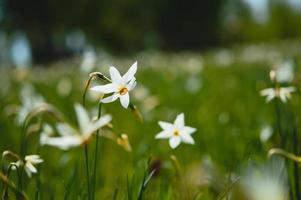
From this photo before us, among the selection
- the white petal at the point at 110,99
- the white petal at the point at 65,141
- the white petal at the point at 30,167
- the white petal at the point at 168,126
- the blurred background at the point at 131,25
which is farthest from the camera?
the blurred background at the point at 131,25

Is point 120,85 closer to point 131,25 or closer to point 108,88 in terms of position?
point 108,88

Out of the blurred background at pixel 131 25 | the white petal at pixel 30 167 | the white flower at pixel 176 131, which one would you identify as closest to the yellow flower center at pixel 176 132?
the white flower at pixel 176 131

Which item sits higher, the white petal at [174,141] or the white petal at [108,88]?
the white petal at [108,88]

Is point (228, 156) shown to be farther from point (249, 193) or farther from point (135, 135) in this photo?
point (249, 193)

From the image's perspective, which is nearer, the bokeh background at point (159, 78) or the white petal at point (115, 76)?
the white petal at point (115, 76)

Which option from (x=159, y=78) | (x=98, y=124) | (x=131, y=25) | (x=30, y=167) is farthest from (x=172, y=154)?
(x=131, y=25)

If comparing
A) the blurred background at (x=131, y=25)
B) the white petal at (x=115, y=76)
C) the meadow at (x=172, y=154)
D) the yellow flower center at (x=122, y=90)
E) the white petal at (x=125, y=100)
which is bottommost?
the meadow at (x=172, y=154)

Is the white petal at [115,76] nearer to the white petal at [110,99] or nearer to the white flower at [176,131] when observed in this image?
the white petal at [110,99]

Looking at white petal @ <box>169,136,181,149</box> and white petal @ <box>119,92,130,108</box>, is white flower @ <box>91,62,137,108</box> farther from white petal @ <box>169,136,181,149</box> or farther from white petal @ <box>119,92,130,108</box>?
white petal @ <box>169,136,181,149</box>

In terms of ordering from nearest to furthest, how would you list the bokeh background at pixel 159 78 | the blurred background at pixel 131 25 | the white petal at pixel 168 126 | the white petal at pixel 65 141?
the white petal at pixel 65 141 → the white petal at pixel 168 126 → the bokeh background at pixel 159 78 → the blurred background at pixel 131 25

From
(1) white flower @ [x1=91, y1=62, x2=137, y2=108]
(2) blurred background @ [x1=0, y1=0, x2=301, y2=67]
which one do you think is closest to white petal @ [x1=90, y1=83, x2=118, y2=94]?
(1) white flower @ [x1=91, y1=62, x2=137, y2=108]
